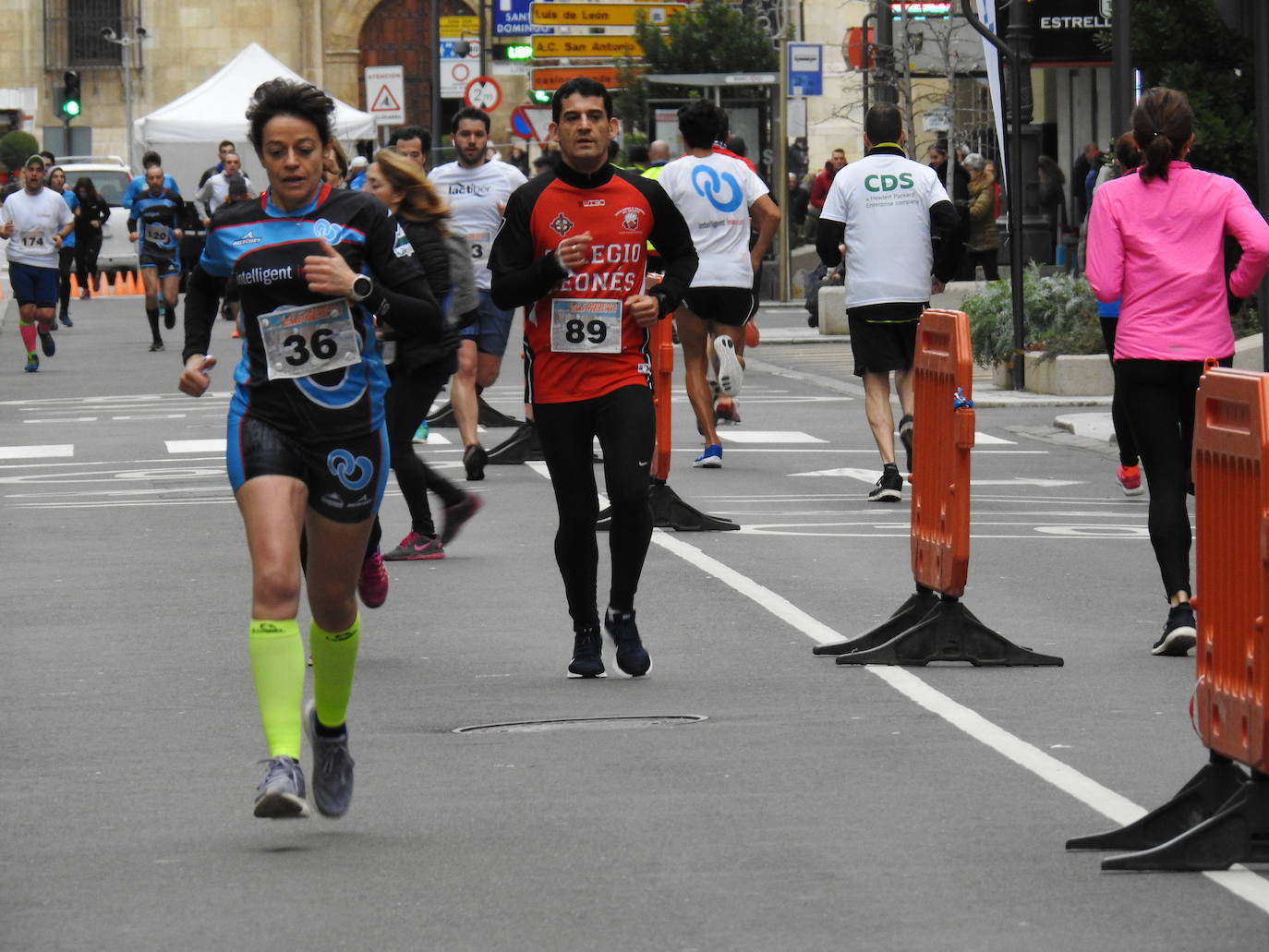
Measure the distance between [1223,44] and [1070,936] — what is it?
1472cm

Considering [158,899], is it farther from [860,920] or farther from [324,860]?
[860,920]

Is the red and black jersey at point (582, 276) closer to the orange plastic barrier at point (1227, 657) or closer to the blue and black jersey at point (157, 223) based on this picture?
the orange plastic barrier at point (1227, 657)

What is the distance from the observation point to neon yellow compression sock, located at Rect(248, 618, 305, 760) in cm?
635

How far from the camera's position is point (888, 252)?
14.4 meters

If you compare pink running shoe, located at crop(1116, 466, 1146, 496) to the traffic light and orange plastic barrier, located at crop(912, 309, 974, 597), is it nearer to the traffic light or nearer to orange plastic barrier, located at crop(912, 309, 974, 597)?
orange plastic barrier, located at crop(912, 309, 974, 597)

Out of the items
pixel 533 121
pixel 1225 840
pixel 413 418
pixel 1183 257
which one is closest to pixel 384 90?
pixel 533 121

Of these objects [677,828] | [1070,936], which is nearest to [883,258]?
[677,828]

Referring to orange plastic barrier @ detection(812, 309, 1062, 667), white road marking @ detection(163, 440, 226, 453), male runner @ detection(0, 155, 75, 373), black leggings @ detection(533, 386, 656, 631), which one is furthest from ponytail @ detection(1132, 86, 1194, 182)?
male runner @ detection(0, 155, 75, 373)

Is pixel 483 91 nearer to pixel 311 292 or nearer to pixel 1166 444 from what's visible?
pixel 1166 444

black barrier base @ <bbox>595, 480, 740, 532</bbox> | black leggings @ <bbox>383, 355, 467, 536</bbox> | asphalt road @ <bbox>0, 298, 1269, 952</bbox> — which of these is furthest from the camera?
black barrier base @ <bbox>595, 480, 740, 532</bbox>

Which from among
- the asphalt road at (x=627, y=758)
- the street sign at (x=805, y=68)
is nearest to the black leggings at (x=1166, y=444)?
the asphalt road at (x=627, y=758)

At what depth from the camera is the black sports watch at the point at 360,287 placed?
6590 millimetres

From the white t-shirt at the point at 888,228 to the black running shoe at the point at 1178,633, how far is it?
539 centimetres

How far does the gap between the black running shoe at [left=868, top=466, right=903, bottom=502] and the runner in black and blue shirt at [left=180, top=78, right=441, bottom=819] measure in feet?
25.6
